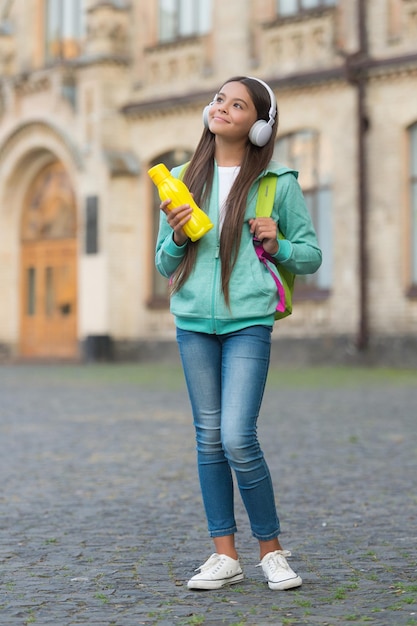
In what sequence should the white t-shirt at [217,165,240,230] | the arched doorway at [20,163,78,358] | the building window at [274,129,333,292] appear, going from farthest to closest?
the arched doorway at [20,163,78,358], the building window at [274,129,333,292], the white t-shirt at [217,165,240,230]

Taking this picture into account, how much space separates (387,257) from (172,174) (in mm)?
18985

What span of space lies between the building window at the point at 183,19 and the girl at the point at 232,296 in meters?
22.9

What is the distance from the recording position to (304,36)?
84.1ft

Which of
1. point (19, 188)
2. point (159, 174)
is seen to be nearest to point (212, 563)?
point (159, 174)

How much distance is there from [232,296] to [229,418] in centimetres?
47

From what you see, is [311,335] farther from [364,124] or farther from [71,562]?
[71,562]

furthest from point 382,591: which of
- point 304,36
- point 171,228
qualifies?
point 304,36

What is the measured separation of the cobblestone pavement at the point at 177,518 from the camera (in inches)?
197

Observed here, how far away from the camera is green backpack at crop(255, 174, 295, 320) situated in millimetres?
5383

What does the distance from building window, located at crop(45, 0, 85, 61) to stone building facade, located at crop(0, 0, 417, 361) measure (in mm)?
43

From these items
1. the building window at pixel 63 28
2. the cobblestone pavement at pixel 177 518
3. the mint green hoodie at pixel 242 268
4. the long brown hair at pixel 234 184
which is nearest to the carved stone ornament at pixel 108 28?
the building window at pixel 63 28

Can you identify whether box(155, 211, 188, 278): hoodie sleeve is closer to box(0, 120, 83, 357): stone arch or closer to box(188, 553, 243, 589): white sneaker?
box(188, 553, 243, 589): white sneaker

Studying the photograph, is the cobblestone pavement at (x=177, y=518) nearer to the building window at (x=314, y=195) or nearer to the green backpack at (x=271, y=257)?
the green backpack at (x=271, y=257)

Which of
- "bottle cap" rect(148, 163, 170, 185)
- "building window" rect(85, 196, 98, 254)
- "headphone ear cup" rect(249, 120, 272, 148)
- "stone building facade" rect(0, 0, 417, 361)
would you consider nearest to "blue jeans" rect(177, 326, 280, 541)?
"bottle cap" rect(148, 163, 170, 185)
